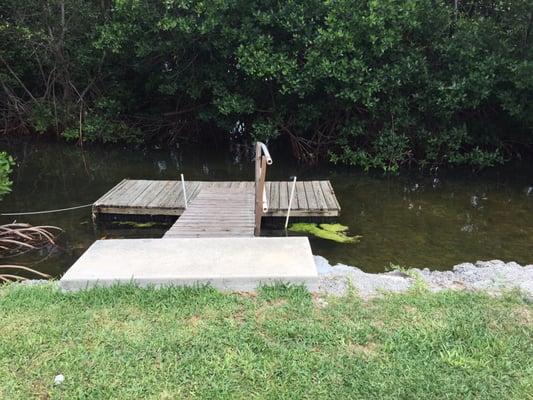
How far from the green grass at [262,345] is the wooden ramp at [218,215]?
2.48 metres

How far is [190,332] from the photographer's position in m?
3.04

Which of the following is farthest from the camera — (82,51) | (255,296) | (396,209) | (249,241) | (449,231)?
(82,51)

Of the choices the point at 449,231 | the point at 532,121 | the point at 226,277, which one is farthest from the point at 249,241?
the point at 532,121

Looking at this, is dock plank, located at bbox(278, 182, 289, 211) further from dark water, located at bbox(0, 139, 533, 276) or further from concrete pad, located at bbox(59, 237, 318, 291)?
concrete pad, located at bbox(59, 237, 318, 291)

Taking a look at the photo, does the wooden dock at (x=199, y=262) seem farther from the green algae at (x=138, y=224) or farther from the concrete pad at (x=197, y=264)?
the green algae at (x=138, y=224)

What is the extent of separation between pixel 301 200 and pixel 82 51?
904 cm

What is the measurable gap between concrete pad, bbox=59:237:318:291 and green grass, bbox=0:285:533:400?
124mm

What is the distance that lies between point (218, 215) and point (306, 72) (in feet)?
15.7

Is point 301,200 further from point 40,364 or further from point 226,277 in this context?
point 40,364

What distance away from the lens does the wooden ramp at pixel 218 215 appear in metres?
6.03

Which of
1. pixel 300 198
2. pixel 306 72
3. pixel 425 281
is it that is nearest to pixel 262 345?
pixel 425 281

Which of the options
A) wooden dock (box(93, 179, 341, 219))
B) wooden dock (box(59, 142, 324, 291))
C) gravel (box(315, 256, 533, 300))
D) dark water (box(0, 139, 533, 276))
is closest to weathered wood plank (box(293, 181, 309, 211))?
wooden dock (box(93, 179, 341, 219))

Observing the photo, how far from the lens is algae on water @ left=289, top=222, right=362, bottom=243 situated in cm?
709

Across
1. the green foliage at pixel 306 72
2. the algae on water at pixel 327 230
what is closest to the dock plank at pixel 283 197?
the algae on water at pixel 327 230
